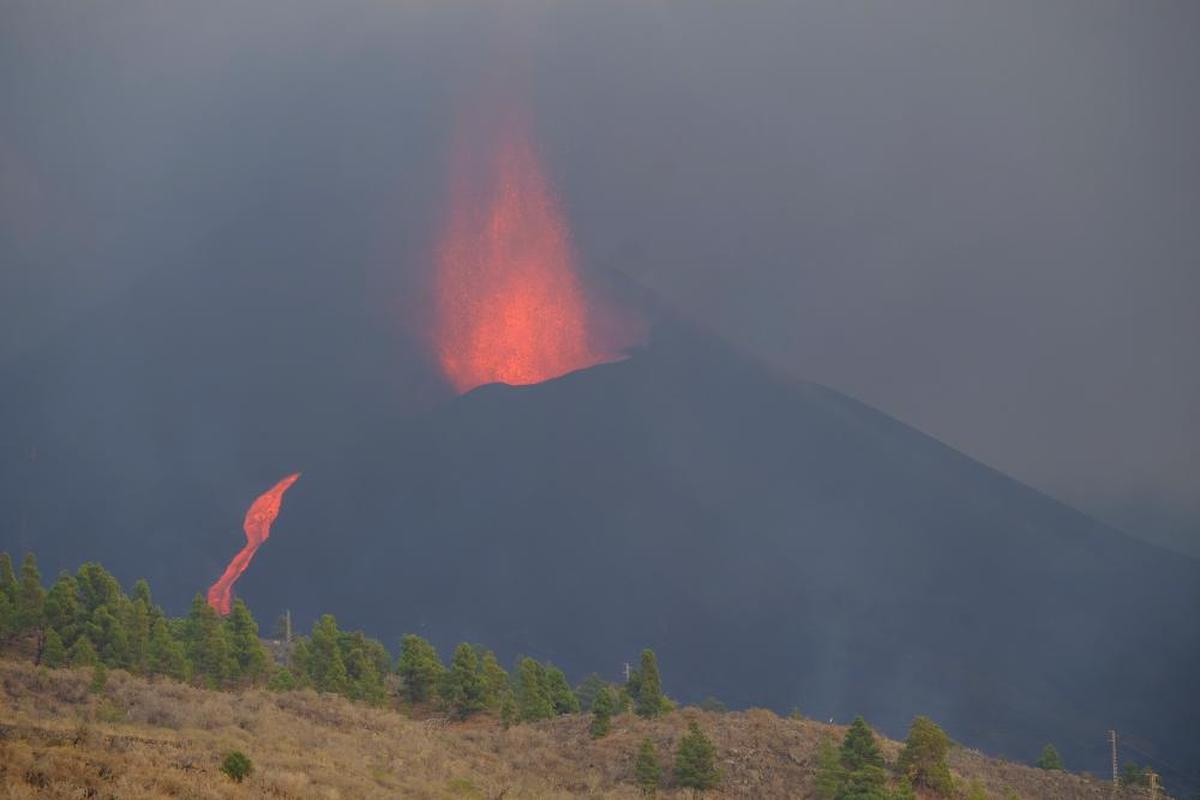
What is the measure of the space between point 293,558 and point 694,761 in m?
181

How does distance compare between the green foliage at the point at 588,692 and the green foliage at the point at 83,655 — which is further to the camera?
the green foliage at the point at 588,692

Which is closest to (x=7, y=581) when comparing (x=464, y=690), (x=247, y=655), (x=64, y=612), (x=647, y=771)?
(x=64, y=612)

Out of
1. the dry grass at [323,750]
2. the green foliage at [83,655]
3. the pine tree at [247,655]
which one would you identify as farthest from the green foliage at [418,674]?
the green foliage at [83,655]

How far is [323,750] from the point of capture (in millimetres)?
28266

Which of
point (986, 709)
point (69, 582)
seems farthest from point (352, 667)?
point (986, 709)

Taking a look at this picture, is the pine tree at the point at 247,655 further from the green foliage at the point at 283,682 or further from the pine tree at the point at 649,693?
the pine tree at the point at 649,693

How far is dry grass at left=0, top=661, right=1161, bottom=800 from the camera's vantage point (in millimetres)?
18625

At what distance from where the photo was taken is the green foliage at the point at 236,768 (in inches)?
801

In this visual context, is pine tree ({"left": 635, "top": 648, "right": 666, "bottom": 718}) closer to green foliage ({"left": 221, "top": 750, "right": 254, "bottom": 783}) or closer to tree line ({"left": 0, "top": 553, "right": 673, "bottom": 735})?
tree line ({"left": 0, "top": 553, "right": 673, "bottom": 735})

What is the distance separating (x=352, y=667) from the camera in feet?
178

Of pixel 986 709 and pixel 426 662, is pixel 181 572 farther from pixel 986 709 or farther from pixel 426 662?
pixel 986 709

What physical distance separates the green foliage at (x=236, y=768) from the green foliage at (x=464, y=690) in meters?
30.0

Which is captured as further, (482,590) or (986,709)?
(482,590)

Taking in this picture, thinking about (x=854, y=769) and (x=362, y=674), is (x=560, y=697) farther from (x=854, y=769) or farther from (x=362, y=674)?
(x=854, y=769)
